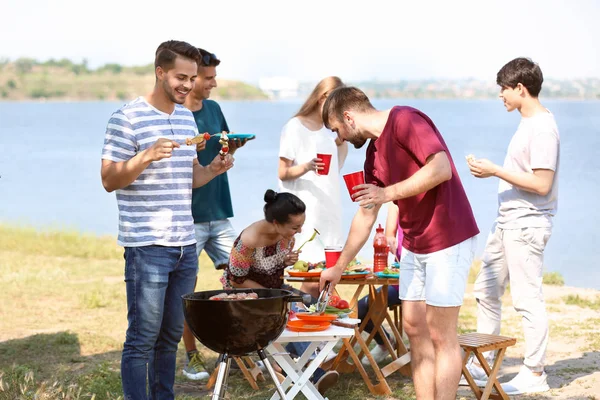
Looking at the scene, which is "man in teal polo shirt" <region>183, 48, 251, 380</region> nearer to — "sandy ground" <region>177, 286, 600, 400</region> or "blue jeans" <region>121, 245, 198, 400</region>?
"sandy ground" <region>177, 286, 600, 400</region>

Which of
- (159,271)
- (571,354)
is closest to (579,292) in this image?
(571,354)

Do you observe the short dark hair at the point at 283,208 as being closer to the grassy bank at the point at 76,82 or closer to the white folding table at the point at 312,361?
the white folding table at the point at 312,361

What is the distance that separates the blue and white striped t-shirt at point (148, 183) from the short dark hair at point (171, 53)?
19 centimetres

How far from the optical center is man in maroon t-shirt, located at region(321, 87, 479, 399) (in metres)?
3.81

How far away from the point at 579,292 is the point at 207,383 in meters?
4.79

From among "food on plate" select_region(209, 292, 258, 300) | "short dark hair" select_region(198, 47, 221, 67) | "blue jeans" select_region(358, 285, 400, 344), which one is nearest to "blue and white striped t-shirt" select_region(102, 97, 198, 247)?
"food on plate" select_region(209, 292, 258, 300)

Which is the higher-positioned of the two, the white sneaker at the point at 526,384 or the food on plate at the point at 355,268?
the food on plate at the point at 355,268

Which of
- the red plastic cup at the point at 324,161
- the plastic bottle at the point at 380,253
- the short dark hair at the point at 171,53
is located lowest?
the plastic bottle at the point at 380,253

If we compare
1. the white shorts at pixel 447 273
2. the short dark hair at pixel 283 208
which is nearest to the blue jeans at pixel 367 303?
the short dark hair at pixel 283 208

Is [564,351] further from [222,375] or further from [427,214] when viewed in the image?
[222,375]

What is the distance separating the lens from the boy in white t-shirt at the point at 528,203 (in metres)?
4.87

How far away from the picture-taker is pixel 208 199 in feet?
17.5

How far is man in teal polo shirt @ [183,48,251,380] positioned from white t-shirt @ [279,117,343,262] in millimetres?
474

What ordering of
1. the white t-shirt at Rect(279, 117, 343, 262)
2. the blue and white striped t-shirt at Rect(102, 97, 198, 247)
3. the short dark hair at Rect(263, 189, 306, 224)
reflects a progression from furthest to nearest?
the white t-shirt at Rect(279, 117, 343, 262), the short dark hair at Rect(263, 189, 306, 224), the blue and white striped t-shirt at Rect(102, 97, 198, 247)
